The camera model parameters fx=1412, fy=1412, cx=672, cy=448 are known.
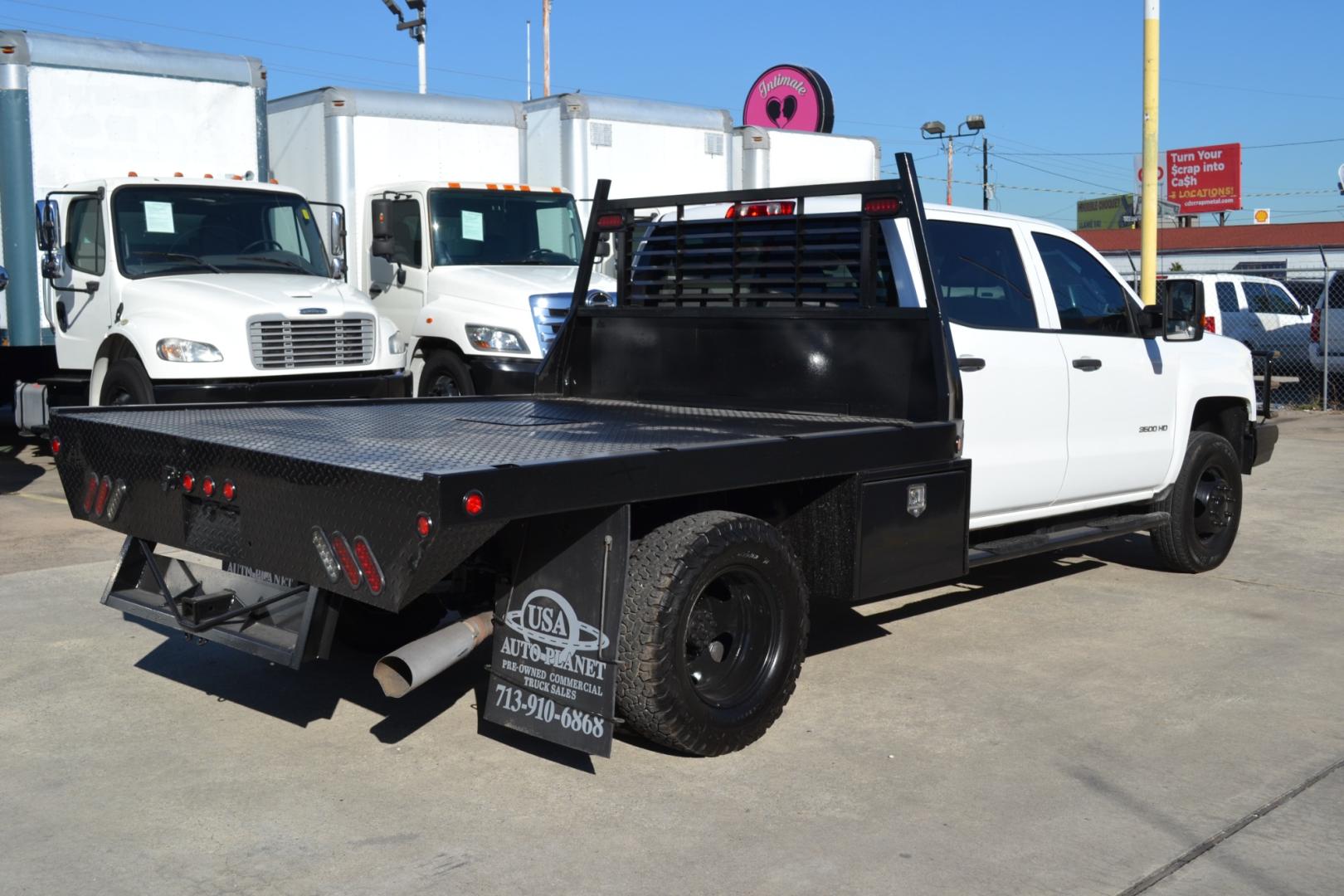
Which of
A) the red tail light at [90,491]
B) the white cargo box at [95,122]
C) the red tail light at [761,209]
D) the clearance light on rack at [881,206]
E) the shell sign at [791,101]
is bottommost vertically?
the red tail light at [90,491]

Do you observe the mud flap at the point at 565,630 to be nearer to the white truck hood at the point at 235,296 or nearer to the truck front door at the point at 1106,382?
the truck front door at the point at 1106,382

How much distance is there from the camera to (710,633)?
4996mm

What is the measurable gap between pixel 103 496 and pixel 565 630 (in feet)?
6.44

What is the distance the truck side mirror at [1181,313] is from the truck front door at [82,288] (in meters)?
7.77

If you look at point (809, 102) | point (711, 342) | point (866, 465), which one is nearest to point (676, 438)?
point (866, 465)

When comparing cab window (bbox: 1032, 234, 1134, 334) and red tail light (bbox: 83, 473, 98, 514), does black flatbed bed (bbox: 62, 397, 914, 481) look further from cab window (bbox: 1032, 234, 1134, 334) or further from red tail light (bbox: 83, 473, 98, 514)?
cab window (bbox: 1032, 234, 1134, 334)

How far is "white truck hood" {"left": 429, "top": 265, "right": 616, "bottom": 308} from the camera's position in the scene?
488 inches

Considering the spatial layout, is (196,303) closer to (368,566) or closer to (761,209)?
(761,209)

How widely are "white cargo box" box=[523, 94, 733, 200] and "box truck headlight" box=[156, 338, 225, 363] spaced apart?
5.02m

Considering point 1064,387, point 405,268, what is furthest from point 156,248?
point 1064,387

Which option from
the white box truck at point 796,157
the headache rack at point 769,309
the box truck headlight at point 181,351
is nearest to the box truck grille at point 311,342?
the box truck headlight at point 181,351

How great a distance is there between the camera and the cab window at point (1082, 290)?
7.08 m

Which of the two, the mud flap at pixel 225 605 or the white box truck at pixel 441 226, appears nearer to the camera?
the mud flap at pixel 225 605

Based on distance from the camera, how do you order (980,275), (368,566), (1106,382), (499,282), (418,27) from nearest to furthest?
(368,566) → (980,275) → (1106,382) → (499,282) → (418,27)
